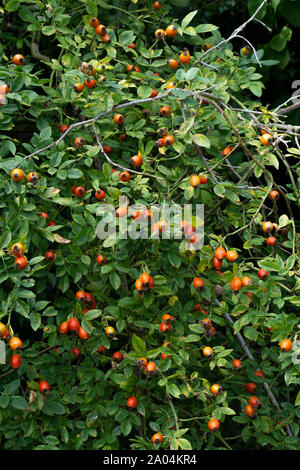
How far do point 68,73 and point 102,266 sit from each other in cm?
59

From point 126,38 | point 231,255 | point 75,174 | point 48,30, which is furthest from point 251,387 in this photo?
point 48,30

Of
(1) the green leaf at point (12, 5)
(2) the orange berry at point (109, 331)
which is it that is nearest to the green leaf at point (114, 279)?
(2) the orange berry at point (109, 331)

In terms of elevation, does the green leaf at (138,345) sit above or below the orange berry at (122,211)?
below

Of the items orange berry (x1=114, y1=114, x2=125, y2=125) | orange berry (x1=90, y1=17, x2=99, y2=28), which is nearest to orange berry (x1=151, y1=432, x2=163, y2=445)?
orange berry (x1=114, y1=114, x2=125, y2=125)

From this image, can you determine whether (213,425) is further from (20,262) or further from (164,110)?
(164,110)

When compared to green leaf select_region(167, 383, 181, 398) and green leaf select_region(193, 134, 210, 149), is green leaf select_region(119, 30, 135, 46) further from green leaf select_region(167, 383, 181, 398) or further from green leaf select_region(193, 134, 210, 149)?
green leaf select_region(167, 383, 181, 398)

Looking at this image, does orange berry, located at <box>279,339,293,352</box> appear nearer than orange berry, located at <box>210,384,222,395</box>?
Yes

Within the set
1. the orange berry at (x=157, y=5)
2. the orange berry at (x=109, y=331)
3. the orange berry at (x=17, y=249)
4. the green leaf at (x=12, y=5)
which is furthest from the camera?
the orange berry at (x=157, y=5)

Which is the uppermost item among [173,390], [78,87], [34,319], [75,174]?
[78,87]

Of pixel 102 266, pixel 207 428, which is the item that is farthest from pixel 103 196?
pixel 207 428

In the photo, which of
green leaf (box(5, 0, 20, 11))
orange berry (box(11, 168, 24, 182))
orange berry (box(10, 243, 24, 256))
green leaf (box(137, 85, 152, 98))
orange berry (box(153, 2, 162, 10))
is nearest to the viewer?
orange berry (box(10, 243, 24, 256))

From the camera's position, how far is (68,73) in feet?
5.76

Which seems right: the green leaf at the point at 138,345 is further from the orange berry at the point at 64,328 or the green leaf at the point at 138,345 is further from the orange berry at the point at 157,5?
the orange berry at the point at 157,5

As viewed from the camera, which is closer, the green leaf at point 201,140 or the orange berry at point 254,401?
the green leaf at point 201,140
